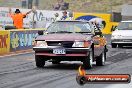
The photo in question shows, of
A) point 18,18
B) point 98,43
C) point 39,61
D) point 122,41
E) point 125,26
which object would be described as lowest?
point 122,41

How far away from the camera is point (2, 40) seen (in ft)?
65.4

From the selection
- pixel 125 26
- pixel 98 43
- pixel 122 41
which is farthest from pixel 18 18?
pixel 98 43

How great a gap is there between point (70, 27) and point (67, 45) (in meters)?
1.34

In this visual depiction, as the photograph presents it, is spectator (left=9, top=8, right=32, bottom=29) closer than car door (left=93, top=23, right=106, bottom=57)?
No

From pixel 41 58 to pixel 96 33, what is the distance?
1.97 meters

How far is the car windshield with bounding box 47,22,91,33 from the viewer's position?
14305 millimetres

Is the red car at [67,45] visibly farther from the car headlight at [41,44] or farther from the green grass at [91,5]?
the green grass at [91,5]

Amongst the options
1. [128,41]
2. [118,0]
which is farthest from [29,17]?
[118,0]

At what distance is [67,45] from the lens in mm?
13172

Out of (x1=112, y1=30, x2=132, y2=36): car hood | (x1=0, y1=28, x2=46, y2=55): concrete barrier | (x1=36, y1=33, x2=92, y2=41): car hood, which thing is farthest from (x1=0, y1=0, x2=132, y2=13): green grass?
(x1=36, y1=33, x2=92, y2=41): car hood

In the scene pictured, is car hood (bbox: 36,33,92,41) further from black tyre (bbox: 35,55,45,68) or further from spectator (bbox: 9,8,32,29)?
spectator (bbox: 9,8,32,29)

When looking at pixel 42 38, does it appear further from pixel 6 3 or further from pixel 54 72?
pixel 6 3

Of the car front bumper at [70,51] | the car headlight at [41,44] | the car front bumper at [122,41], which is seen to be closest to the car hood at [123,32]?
the car front bumper at [122,41]

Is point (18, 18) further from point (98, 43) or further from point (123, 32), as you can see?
point (98, 43)
